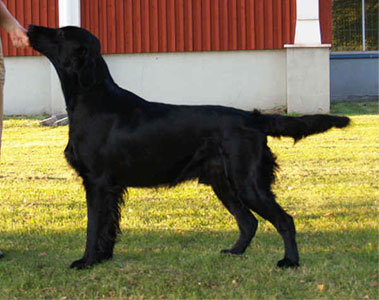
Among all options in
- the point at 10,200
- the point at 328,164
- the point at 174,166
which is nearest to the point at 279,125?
the point at 174,166

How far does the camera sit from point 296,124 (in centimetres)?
393

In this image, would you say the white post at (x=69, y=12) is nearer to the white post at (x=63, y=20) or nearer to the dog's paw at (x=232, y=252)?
the white post at (x=63, y=20)

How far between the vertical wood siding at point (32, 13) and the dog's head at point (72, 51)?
38.4 ft

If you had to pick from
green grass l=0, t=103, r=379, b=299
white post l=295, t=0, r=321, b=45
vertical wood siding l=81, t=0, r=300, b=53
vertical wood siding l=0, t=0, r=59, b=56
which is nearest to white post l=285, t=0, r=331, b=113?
white post l=295, t=0, r=321, b=45

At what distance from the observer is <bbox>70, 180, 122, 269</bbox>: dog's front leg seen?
3.93 meters

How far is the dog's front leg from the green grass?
10 centimetres

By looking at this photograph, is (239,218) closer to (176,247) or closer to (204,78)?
(176,247)

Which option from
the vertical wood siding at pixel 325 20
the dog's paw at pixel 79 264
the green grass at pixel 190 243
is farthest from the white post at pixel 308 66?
the dog's paw at pixel 79 264

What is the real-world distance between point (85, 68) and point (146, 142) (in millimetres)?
658

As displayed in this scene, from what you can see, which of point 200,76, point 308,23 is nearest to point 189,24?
point 200,76

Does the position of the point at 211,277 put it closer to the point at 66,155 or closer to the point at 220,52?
the point at 66,155

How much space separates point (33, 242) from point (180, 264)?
1.34 metres

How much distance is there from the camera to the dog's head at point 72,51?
12.8 ft

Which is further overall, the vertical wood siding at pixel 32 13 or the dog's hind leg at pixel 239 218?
the vertical wood siding at pixel 32 13
